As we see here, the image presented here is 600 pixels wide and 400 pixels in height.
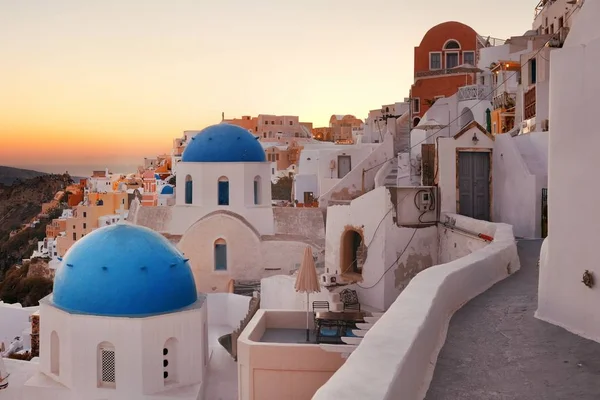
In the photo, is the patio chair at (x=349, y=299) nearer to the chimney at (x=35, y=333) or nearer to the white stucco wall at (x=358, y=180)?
the chimney at (x=35, y=333)

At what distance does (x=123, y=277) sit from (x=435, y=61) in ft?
74.5

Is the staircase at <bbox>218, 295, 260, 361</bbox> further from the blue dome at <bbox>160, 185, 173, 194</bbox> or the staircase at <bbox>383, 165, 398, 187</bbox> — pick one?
the blue dome at <bbox>160, 185, 173, 194</bbox>

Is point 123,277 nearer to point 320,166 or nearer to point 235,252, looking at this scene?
point 235,252

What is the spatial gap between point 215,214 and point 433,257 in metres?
8.31

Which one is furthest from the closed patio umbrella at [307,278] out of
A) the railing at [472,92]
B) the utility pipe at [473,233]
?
the railing at [472,92]

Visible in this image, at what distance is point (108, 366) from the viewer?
10562 millimetres

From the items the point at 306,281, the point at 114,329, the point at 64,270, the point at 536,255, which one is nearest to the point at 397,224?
the point at 306,281

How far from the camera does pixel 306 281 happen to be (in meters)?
10.3

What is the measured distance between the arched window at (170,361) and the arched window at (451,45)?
23302 mm

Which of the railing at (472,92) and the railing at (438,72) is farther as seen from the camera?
the railing at (438,72)

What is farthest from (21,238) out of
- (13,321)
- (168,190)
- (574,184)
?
(574,184)

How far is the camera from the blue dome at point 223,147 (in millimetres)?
18734

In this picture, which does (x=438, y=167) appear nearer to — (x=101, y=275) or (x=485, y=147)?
(x=485, y=147)

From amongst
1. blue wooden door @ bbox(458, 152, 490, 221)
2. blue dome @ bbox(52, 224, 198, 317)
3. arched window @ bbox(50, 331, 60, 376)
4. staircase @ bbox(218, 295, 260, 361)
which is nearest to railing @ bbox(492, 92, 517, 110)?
blue wooden door @ bbox(458, 152, 490, 221)
